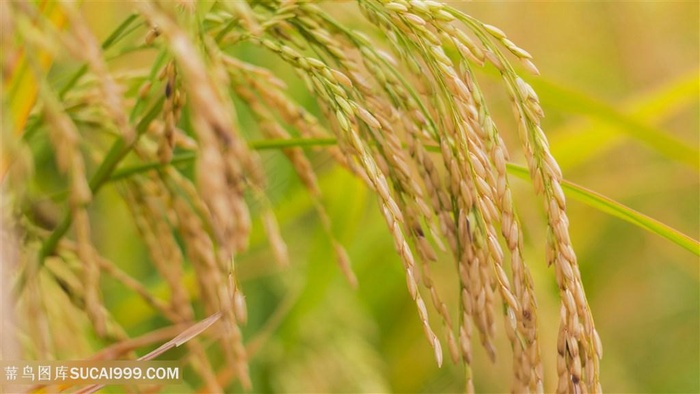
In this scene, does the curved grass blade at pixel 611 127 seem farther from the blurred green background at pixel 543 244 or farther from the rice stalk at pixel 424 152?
the rice stalk at pixel 424 152

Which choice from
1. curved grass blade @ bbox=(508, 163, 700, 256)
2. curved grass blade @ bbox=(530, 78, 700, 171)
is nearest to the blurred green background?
curved grass blade @ bbox=(530, 78, 700, 171)

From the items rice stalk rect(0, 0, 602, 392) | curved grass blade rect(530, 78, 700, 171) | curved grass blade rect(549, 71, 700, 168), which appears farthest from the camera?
curved grass blade rect(549, 71, 700, 168)

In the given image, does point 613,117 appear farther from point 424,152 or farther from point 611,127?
point 424,152

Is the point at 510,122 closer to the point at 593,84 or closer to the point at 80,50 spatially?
the point at 593,84

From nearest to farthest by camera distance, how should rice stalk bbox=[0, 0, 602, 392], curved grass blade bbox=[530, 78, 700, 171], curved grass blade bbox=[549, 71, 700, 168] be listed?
rice stalk bbox=[0, 0, 602, 392], curved grass blade bbox=[530, 78, 700, 171], curved grass blade bbox=[549, 71, 700, 168]

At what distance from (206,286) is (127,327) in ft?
1.76

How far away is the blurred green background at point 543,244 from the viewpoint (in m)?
1.10

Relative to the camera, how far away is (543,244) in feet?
4.65

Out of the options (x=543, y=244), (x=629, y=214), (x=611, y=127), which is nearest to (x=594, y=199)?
(x=629, y=214)

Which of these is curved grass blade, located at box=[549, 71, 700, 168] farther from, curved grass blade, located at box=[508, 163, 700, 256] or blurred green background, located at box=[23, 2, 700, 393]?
curved grass blade, located at box=[508, 163, 700, 256]

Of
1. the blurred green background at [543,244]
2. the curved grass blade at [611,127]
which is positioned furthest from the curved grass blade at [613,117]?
the curved grass blade at [611,127]

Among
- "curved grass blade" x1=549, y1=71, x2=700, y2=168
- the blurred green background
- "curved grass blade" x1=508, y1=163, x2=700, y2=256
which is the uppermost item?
"curved grass blade" x1=508, y1=163, x2=700, y2=256

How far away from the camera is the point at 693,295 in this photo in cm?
175

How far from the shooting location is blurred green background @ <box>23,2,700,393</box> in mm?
1096
